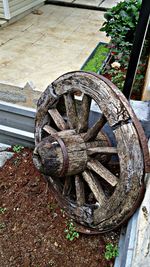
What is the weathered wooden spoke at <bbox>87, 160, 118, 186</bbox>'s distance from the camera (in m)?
1.76

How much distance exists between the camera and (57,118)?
2.08 meters

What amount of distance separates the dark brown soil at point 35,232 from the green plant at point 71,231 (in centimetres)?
2

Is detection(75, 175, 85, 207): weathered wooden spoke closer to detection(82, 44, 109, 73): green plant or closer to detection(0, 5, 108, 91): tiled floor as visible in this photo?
detection(0, 5, 108, 91): tiled floor

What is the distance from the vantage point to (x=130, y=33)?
2777 mm

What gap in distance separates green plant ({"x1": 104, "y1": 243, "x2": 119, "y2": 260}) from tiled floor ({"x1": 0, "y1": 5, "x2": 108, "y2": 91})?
1.53 metres

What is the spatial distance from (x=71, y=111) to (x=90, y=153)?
1.12ft

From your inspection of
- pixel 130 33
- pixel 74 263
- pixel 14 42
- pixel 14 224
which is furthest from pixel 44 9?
pixel 74 263

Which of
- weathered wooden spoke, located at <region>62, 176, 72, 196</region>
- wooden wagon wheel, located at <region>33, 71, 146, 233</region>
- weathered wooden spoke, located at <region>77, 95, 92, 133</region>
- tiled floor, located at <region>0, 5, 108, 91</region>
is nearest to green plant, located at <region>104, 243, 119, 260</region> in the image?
wooden wagon wheel, located at <region>33, 71, 146, 233</region>

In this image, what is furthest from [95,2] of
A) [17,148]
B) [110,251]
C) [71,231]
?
[110,251]

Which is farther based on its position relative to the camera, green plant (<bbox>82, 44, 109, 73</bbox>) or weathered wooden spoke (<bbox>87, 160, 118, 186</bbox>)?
green plant (<bbox>82, 44, 109, 73</bbox>)

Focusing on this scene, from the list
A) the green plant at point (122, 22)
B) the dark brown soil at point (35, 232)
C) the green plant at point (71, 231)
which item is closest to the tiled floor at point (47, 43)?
the green plant at point (122, 22)

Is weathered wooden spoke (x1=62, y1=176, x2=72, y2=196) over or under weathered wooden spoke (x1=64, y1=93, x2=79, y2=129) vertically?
under

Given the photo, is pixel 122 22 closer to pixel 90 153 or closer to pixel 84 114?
pixel 84 114

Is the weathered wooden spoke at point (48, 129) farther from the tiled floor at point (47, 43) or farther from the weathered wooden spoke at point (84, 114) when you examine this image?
the tiled floor at point (47, 43)
